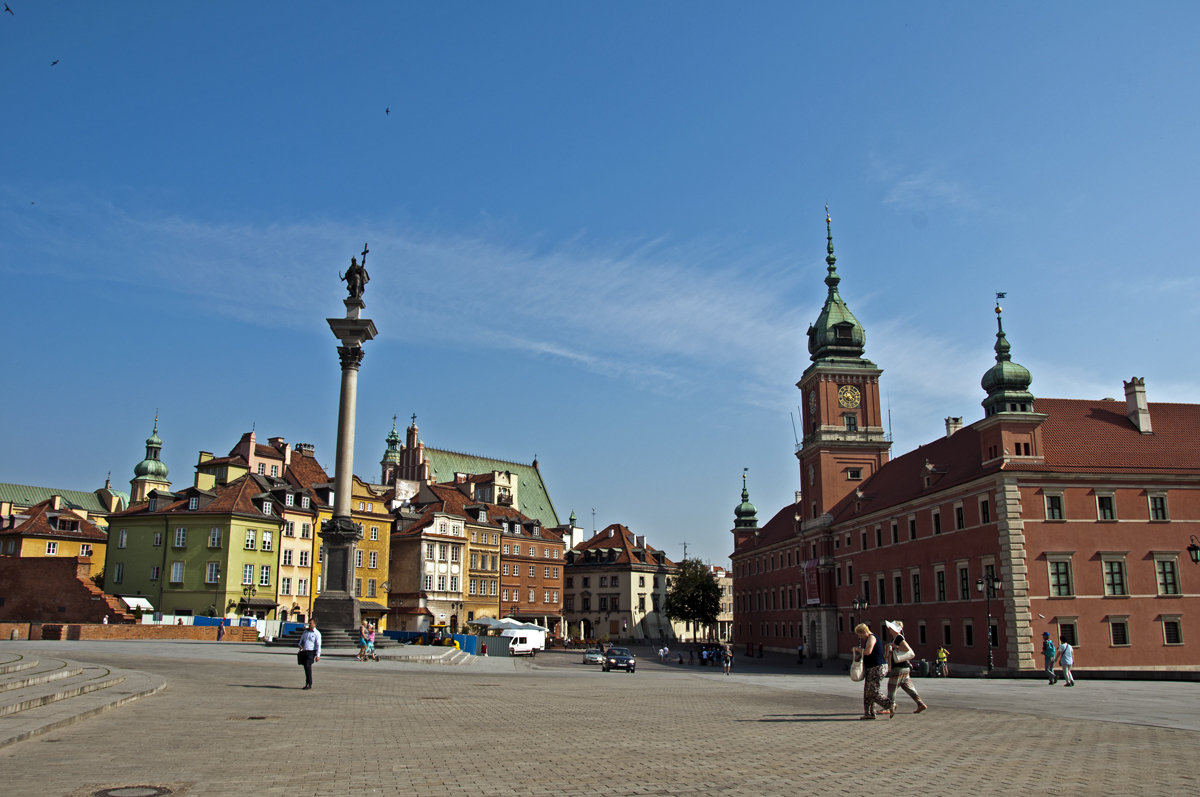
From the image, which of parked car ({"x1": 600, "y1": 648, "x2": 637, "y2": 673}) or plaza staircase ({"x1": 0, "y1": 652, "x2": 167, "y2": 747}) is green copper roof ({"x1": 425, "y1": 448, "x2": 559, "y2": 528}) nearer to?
parked car ({"x1": 600, "y1": 648, "x2": 637, "y2": 673})

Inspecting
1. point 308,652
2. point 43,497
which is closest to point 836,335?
point 308,652

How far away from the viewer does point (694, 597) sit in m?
107

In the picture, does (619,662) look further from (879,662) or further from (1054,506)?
(879,662)

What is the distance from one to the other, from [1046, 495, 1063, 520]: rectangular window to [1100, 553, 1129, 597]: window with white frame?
3020mm

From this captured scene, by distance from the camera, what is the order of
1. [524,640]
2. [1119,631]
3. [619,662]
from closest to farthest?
[1119,631], [619,662], [524,640]

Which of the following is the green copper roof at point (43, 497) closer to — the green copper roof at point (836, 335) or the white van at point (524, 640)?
the white van at point (524, 640)

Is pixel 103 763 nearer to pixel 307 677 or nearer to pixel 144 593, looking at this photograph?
pixel 307 677

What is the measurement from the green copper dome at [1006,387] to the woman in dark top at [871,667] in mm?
40387

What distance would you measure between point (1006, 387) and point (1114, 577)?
11.7 m

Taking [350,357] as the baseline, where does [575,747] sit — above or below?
below

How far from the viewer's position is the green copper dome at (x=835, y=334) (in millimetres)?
87250

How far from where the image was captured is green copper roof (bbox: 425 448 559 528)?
124312 mm

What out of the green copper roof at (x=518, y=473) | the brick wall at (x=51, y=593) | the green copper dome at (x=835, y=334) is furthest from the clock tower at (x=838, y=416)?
the brick wall at (x=51, y=593)

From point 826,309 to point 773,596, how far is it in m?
29.9
